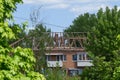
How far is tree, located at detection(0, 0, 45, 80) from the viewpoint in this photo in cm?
785

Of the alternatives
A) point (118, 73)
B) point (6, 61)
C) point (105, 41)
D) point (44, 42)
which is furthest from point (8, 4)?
point (105, 41)

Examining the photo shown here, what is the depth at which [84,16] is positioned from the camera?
110 m

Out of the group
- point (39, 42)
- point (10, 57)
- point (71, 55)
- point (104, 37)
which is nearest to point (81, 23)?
point (71, 55)

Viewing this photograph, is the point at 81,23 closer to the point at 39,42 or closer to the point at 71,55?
the point at 71,55

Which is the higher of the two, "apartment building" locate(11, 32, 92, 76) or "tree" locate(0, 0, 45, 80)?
"tree" locate(0, 0, 45, 80)

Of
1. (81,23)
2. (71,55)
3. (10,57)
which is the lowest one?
(71,55)

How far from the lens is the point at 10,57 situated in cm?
802

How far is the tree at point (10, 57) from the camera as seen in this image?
785 centimetres

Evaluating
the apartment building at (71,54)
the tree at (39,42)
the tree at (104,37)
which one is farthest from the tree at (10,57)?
the apartment building at (71,54)

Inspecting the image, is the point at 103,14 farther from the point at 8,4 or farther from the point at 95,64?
the point at 8,4

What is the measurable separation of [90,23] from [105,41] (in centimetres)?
7003

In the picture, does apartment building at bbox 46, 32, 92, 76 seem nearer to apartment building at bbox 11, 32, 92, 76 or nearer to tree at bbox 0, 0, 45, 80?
apartment building at bbox 11, 32, 92, 76

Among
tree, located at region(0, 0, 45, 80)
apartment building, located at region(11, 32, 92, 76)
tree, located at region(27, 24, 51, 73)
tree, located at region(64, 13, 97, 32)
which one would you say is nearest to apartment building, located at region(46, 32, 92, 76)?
apartment building, located at region(11, 32, 92, 76)

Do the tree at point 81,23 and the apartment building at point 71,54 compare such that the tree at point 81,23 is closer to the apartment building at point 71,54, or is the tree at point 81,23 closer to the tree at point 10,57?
the apartment building at point 71,54
